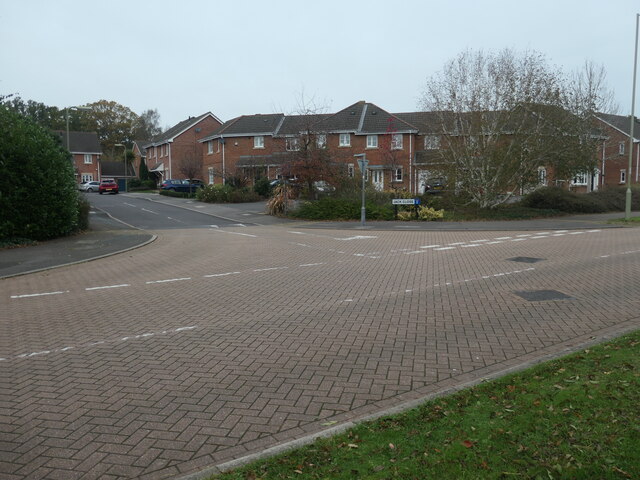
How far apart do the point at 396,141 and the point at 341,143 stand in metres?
5.22

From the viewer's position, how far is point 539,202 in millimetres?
30438

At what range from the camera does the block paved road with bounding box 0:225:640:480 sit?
4.32 metres

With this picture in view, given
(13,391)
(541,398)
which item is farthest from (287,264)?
(541,398)

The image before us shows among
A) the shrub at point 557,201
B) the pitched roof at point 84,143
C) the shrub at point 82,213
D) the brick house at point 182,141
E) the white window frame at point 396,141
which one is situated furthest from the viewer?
the pitched roof at point 84,143

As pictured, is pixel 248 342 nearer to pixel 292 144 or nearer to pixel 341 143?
pixel 292 144

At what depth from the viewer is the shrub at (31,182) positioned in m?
17.5

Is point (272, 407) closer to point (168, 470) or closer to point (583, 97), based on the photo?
point (168, 470)

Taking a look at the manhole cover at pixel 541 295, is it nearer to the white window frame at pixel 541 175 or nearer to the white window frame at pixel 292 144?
the white window frame at pixel 541 175

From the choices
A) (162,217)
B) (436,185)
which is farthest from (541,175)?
(162,217)

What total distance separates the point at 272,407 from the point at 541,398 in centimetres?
230

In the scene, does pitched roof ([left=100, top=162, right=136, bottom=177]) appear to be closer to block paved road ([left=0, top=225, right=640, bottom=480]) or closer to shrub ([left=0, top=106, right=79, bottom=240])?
shrub ([left=0, top=106, right=79, bottom=240])

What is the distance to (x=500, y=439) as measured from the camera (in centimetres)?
378

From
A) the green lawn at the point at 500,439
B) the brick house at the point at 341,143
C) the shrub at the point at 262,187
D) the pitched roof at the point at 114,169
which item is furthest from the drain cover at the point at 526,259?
the pitched roof at the point at 114,169

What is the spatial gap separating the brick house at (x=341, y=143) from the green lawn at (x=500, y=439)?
3003 centimetres
